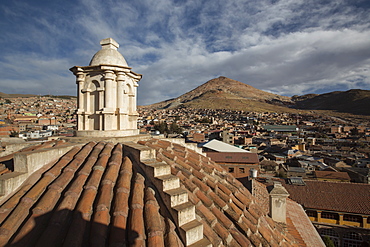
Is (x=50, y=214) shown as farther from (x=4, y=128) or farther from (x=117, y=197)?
(x=4, y=128)

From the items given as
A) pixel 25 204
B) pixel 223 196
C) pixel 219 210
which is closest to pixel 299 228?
pixel 223 196

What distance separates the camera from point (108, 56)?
5.49 m

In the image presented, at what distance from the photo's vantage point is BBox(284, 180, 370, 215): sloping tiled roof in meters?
15.5

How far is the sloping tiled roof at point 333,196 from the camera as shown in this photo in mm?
15508

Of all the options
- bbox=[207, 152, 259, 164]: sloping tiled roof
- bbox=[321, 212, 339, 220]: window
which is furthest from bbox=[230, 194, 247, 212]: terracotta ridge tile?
bbox=[207, 152, 259, 164]: sloping tiled roof

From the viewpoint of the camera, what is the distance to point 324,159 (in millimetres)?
38312

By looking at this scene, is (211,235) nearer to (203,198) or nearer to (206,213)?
(206,213)

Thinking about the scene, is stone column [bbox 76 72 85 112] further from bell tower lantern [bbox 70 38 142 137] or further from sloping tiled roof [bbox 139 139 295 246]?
sloping tiled roof [bbox 139 139 295 246]

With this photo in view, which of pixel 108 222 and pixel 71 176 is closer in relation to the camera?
pixel 108 222

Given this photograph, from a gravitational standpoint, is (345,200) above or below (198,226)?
below

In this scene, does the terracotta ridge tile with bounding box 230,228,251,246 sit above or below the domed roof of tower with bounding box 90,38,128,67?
below

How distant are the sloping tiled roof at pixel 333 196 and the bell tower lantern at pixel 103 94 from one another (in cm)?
1742

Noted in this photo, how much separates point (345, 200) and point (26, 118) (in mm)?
107836

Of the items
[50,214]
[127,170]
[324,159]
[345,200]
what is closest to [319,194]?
[345,200]
